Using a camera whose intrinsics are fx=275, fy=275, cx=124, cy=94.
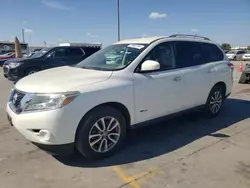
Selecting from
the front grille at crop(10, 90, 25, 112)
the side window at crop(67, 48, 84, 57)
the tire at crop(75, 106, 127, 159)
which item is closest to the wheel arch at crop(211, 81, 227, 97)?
the tire at crop(75, 106, 127, 159)

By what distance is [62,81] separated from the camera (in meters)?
3.77

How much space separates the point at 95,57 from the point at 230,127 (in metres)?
2.97

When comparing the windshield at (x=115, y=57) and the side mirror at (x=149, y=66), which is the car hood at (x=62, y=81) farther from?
the side mirror at (x=149, y=66)

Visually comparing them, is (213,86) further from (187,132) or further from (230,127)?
(187,132)

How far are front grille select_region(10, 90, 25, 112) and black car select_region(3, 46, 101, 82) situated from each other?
8658 mm

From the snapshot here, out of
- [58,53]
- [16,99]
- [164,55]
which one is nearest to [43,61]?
[58,53]

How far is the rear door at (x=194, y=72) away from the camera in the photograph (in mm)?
5070

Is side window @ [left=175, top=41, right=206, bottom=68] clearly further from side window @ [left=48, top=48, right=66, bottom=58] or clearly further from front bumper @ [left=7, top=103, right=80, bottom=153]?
side window @ [left=48, top=48, right=66, bottom=58]

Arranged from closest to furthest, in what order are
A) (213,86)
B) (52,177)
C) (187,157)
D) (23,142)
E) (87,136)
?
(52,177)
(87,136)
(187,157)
(23,142)
(213,86)

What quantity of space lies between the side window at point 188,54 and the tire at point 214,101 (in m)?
0.76

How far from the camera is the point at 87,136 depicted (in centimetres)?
370

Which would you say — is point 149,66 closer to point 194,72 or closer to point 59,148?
point 194,72

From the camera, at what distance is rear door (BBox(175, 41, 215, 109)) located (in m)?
5.07

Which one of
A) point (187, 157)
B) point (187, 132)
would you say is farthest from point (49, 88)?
point (187, 132)
